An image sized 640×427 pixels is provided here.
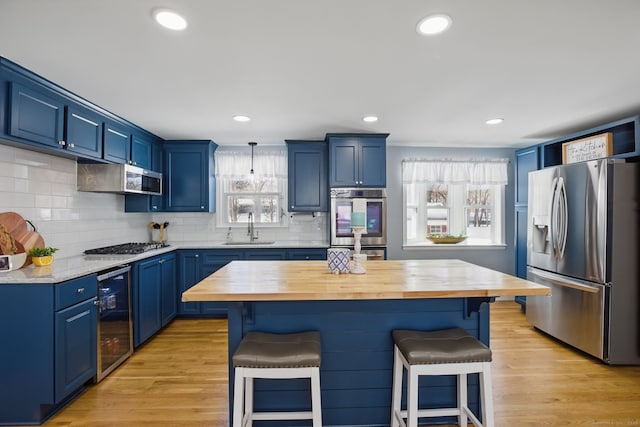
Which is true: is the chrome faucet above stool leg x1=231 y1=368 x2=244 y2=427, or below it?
above

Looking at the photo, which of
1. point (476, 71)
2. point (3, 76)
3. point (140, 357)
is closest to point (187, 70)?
point (3, 76)

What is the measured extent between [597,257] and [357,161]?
99.4 inches

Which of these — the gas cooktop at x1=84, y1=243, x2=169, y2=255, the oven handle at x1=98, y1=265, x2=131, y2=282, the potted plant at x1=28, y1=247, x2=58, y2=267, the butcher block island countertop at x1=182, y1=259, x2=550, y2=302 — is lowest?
the oven handle at x1=98, y1=265, x2=131, y2=282

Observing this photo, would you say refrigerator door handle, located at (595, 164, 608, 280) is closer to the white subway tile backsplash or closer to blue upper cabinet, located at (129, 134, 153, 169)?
the white subway tile backsplash

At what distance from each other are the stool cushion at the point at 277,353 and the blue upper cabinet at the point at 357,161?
254 cm

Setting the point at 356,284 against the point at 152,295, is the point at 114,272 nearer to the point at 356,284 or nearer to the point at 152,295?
the point at 152,295

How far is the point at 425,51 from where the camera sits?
188 cm

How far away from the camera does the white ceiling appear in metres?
1.51

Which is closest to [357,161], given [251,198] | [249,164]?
[249,164]

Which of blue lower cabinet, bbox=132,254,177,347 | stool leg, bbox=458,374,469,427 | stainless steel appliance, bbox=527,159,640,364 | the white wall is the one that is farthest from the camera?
the white wall

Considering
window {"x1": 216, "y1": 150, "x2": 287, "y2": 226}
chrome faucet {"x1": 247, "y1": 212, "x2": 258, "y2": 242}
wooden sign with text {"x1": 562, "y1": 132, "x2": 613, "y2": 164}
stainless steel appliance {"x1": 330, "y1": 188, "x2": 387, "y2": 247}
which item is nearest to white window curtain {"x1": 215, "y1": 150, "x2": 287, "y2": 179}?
Result: window {"x1": 216, "y1": 150, "x2": 287, "y2": 226}

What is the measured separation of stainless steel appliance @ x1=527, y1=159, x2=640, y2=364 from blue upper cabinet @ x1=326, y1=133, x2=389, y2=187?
1.82 m

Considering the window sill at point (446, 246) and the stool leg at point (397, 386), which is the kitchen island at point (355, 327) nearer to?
the stool leg at point (397, 386)

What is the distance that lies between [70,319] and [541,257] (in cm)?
425
